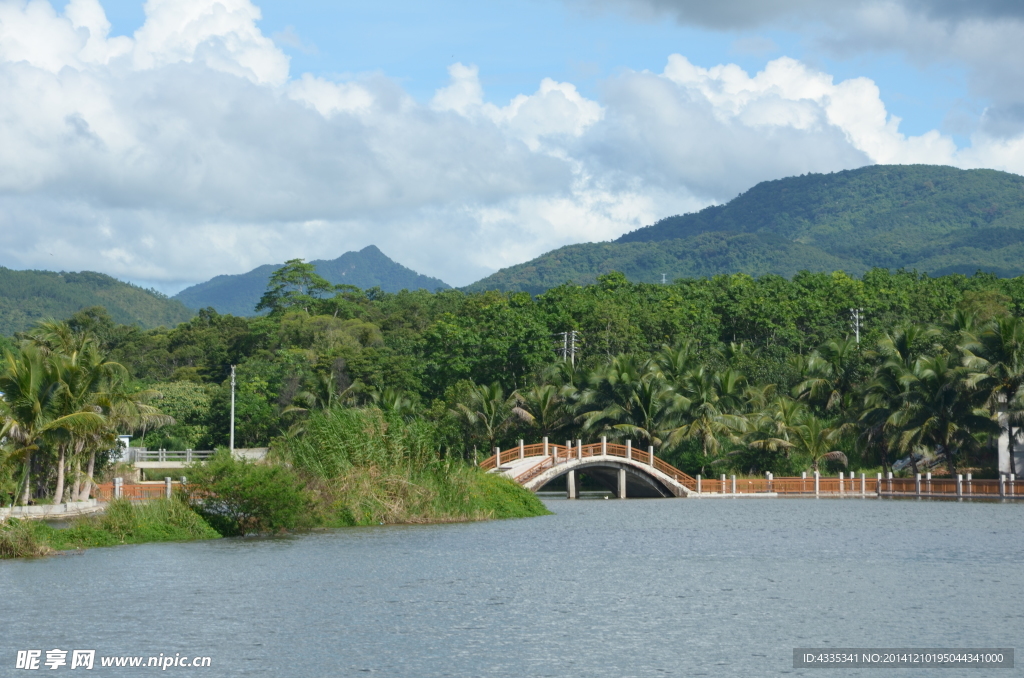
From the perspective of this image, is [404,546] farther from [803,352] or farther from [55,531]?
[803,352]

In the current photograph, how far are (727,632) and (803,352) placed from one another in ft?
216

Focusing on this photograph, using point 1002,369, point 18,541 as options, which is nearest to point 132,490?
point 18,541

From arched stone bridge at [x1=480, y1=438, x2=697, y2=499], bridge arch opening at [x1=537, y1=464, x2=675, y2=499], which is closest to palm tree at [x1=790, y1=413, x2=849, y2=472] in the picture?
arched stone bridge at [x1=480, y1=438, x2=697, y2=499]

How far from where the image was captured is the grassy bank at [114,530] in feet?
86.7

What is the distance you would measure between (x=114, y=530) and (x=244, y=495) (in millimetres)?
3593

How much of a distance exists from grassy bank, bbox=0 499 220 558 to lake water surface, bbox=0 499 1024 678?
0.57 metres

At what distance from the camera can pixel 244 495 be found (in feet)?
105

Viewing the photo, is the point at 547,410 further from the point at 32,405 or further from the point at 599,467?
the point at 32,405

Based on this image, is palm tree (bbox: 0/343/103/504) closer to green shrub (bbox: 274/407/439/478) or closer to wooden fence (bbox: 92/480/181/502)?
green shrub (bbox: 274/407/439/478)

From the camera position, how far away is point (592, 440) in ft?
213

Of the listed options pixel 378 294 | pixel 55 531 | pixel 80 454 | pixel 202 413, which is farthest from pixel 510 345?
pixel 378 294

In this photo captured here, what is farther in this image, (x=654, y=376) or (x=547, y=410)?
(x=547, y=410)

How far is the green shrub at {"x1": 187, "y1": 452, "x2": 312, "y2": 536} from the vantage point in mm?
→ 31938

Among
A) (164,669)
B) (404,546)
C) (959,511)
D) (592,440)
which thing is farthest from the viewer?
(592,440)
